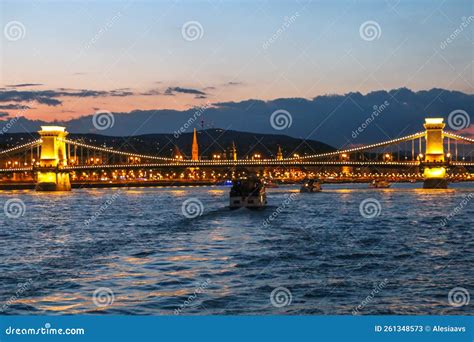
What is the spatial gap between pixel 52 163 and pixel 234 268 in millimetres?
76314

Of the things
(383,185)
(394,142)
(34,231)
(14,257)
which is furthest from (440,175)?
(14,257)

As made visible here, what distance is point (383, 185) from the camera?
101 metres

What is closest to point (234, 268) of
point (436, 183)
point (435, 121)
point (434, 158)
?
point (436, 183)

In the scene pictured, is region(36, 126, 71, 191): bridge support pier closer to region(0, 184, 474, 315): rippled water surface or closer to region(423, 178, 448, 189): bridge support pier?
region(423, 178, 448, 189): bridge support pier

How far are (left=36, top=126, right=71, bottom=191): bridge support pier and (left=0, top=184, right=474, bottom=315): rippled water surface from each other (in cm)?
6078

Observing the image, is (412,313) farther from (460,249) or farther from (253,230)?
(253,230)

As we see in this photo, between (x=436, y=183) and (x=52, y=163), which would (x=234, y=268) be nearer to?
(x=436, y=183)

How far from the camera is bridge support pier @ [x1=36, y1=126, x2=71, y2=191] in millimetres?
87312

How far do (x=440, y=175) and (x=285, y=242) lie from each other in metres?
68.2

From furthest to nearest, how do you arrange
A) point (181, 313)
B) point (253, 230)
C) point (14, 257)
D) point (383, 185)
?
1. point (383, 185)
2. point (253, 230)
3. point (14, 257)
4. point (181, 313)

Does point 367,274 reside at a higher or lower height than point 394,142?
lower

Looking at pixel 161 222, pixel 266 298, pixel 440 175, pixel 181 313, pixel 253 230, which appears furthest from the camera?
pixel 440 175

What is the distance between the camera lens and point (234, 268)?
607 inches

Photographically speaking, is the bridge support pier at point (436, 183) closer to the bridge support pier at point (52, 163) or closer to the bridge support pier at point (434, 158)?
the bridge support pier at point (434, 158)
